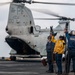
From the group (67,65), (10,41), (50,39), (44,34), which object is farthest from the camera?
(44,34)

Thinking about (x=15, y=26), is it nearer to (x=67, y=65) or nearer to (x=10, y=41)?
(x=10, y=41)

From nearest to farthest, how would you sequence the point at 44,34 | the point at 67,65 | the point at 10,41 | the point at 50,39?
the point at 67,65, the point at 50,39, the point at 10,41, the point at 44,34

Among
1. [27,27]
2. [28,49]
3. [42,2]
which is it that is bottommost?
[28,49]

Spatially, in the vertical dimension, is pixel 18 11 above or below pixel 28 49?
above

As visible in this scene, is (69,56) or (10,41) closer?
(69,56)

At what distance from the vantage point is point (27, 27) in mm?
37312

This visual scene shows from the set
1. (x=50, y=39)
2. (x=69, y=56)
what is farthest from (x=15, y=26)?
(x=69, y=56)

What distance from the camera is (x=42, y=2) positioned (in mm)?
31812

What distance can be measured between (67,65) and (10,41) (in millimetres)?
21923

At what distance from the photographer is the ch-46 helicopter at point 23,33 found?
36.7 m

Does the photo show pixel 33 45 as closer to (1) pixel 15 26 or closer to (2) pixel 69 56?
(1) pixel 15 26

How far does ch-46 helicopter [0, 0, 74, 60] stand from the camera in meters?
36.7

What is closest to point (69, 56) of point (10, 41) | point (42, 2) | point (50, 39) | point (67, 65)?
point (67, 65)

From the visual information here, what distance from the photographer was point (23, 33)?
37.2m
